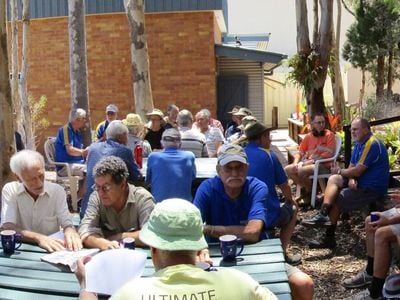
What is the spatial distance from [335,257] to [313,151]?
247 cm

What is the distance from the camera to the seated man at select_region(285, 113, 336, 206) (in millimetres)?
8500

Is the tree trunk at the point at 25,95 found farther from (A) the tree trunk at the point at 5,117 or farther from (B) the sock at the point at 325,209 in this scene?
(B) the sock at the point at 325,209

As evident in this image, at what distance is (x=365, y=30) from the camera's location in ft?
74.8

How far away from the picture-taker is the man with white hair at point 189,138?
817 cm

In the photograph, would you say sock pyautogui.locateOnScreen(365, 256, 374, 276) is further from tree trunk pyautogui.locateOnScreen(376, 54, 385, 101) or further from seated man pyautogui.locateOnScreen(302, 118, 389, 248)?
tree trunk pyautogui.locateOnScreen(376, 54, 385, 101)

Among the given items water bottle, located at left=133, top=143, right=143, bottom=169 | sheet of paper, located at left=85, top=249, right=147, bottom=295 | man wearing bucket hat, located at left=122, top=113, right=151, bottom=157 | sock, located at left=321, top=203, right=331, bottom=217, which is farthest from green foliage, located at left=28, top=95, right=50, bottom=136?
sheet of paper, located at left=85, top=249, right=147, bottom=295

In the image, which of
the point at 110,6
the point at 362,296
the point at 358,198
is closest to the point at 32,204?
the point at 362,296

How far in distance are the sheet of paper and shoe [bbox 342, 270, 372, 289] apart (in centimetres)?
303

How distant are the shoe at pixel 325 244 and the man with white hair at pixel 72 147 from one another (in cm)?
368

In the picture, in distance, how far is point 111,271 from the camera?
2.82 meters

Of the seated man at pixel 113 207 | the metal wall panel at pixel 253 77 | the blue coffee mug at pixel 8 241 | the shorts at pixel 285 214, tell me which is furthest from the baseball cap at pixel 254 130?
the metal wall panel at pixel 253 77

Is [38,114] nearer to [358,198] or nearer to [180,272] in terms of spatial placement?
[358,198]

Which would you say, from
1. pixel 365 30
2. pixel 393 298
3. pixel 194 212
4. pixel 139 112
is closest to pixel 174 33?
pixel 139 112

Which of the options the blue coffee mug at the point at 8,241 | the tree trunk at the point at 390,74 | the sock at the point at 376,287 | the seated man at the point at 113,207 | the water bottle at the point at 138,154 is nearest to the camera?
the blue coffee mug at the point at 8,241
